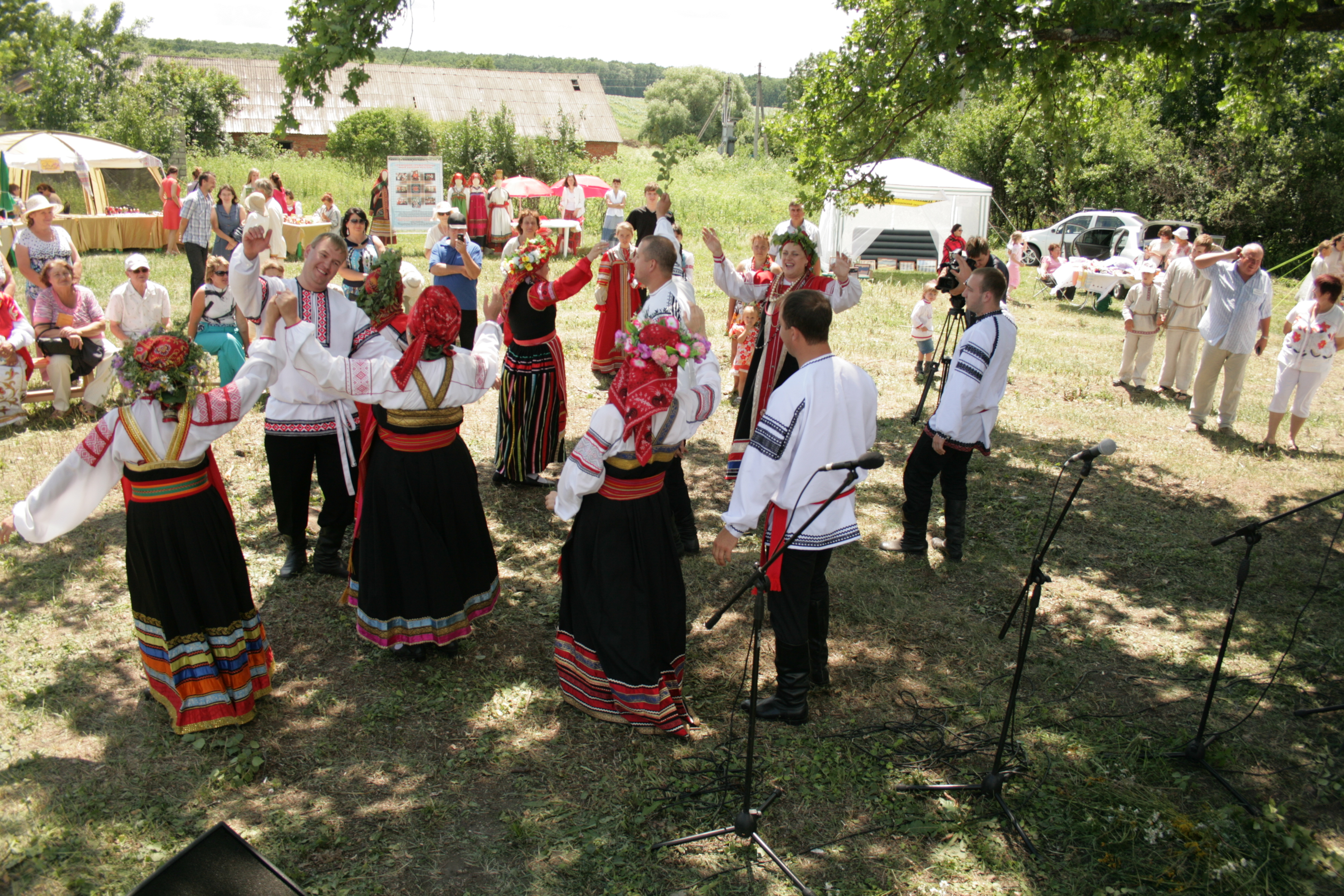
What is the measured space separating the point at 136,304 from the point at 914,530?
273 inches

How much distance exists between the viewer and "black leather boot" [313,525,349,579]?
5.18 metres

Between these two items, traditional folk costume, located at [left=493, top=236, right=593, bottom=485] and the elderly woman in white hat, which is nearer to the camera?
traditional folk costume, located at [left=493, top=236, right=593, bottom=485]

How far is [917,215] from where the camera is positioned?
1777 cm

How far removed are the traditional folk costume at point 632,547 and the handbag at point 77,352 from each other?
20.0ft

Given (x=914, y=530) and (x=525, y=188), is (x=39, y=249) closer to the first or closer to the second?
(x=914, y=530)

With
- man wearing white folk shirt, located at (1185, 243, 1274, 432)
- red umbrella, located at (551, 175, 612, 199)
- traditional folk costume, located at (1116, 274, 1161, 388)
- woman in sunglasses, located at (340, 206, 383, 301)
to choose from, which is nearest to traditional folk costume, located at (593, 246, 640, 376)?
woman in sunglasses, located at (340, 206, 383, 301)

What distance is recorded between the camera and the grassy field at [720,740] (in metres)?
3.19

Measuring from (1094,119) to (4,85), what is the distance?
40794 mm

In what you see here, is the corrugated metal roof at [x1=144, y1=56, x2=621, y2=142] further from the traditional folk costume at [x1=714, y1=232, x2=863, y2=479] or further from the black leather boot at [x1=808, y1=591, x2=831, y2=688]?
the black leather boot at [x1=808, y1=591, x2=831, y2=688]

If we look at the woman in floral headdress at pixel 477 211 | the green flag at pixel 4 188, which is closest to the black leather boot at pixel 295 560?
the green flag at pixel 4 188

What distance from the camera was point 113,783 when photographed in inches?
137

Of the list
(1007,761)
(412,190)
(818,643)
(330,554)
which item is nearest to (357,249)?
(330,554)

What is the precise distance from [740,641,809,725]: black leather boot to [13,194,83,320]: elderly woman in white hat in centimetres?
747

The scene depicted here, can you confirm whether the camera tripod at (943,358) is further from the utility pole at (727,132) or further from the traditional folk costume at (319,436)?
the utility pole at (727,132)
